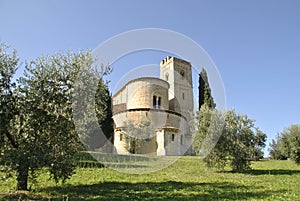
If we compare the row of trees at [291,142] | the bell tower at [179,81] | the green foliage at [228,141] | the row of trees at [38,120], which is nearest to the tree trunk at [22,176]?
the row of trees at [38,120]

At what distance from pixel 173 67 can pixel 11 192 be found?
177 feet

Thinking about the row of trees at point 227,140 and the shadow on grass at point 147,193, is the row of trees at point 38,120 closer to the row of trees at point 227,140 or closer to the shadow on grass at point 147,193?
the shadow on grass at point 147,193

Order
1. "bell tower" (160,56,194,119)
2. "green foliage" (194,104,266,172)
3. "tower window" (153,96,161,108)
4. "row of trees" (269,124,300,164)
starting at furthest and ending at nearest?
"bell tower" (160,56,194,119), "tower window" (153,96,161,108), "row of trees" (269,124,300,164), "green foliage" (194,104,266,172)

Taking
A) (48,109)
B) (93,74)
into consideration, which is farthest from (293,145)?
(48,109)

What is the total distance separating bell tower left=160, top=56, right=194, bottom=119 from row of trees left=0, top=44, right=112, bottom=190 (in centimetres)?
4446

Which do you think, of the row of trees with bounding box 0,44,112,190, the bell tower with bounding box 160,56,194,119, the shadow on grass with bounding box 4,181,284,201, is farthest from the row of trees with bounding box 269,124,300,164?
the bell tower with bounding box 160,56,194,119

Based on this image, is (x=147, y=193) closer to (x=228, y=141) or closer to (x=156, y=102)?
(x=228, y=141)

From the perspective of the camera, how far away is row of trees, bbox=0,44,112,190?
7.65 metres

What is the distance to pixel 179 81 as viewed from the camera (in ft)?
196

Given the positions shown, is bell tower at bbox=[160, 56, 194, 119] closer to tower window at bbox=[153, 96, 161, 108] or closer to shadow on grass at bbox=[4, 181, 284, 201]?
tower window at bbox=[153, 96, 161, 108]

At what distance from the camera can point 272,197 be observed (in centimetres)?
764

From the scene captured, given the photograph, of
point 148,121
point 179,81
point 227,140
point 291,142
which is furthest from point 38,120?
point 179,81

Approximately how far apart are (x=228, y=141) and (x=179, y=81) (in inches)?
1753

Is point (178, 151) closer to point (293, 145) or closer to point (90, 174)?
point (293, 145)
